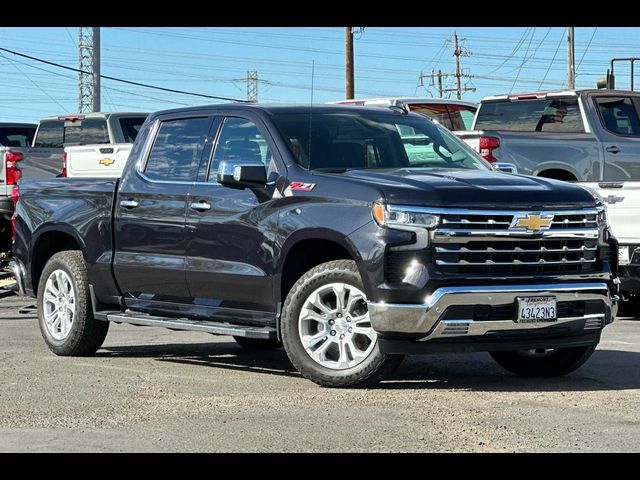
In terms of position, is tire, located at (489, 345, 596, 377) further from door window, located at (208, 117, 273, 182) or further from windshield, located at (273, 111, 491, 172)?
door window, located at (208, 117, 273, 182)

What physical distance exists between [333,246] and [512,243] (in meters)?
1.22

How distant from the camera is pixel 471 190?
8367 mm

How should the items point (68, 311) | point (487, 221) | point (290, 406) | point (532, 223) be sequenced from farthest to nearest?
1. point (68, 311)
2. point (532, 223)
3. point (487, 221)
4. point (290, 406)

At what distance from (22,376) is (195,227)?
164cm

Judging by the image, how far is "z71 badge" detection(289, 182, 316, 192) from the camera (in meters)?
8.77

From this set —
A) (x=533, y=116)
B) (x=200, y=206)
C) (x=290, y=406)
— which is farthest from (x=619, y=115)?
(x=290, y=406)

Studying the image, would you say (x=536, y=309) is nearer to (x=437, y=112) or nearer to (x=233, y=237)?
(x=233, y=237)

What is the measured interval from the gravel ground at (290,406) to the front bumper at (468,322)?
38 centimetres

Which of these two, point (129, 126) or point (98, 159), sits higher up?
point (129, 126)

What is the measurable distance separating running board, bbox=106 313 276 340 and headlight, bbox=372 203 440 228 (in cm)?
131

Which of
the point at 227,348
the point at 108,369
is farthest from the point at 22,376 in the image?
the point at 227,348

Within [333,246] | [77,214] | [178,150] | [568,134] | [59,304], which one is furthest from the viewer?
[568,134]

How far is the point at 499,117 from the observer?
17953 mm

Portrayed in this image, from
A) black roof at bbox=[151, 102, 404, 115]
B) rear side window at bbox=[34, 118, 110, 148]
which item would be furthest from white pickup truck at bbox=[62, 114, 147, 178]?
black roof at bbox=[151, 102, 404, 115]
